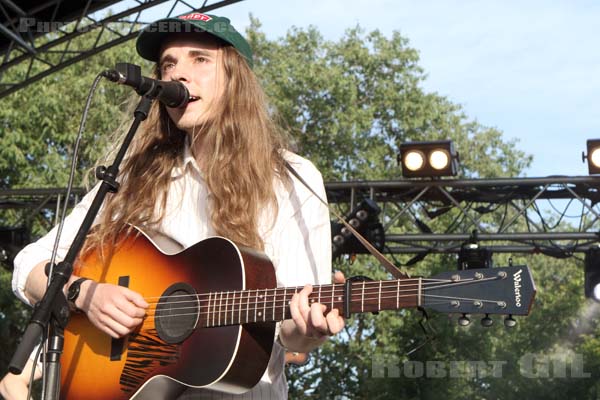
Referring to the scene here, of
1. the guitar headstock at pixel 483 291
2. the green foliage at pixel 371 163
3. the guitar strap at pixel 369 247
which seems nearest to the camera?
the guitar headstock at pixel 483 291

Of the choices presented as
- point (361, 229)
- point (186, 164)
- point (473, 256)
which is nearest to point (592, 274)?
point (473, 256)

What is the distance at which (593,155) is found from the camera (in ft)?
29.0

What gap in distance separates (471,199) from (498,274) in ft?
24.1

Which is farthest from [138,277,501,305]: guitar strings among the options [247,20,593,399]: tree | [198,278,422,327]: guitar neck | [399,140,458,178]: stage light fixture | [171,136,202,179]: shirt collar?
[247,20,593,399]: tree

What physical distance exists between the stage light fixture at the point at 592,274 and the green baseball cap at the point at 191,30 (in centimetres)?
698

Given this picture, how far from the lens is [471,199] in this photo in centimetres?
961

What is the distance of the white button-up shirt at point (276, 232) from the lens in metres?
2.83

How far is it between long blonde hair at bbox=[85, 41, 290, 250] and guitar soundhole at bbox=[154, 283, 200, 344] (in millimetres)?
224

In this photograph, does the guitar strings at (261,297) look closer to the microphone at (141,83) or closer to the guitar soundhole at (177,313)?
the guitar soundhole at (177,313)

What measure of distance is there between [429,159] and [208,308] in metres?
6.65

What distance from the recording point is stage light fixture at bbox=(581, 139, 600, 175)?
880cm

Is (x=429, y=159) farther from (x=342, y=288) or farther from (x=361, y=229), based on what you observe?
(x=342, y=288)

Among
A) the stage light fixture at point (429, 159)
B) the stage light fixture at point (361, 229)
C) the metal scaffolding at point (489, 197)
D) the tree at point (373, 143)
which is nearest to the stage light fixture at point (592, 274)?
the metal scaffolding at point (489, 197)

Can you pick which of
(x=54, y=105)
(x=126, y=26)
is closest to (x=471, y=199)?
(x=54, y=105)
